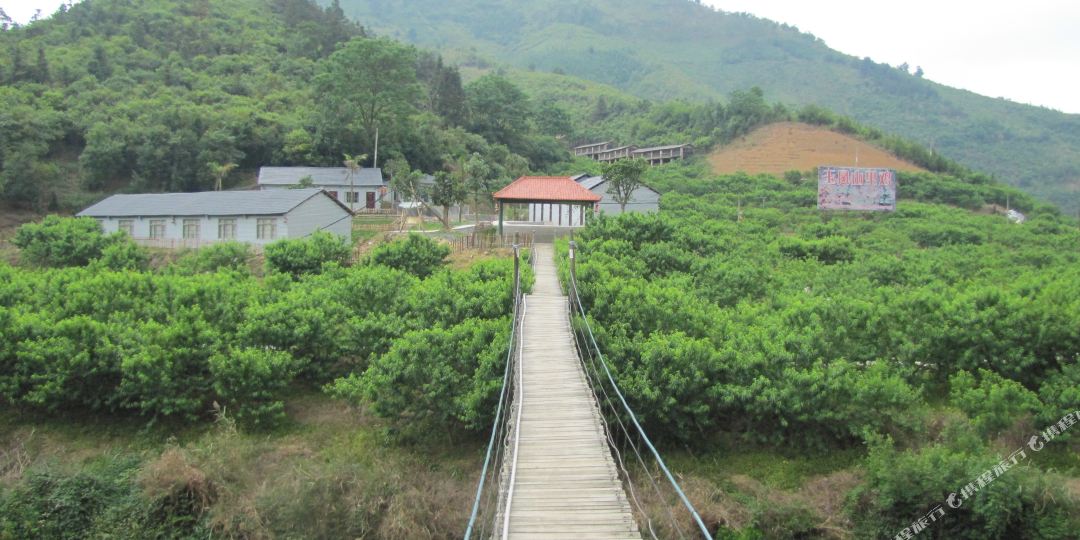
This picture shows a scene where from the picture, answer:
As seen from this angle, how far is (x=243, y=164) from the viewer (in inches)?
2008

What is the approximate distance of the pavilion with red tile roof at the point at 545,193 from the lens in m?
29.8

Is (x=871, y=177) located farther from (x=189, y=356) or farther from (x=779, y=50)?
(x=779, y=50)

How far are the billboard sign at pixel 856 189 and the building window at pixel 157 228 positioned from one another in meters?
38.4

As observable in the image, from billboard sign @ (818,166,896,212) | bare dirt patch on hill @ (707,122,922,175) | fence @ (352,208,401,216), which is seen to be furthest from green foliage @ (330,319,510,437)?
bare dirt patch on hill @ (707,122,922,175)

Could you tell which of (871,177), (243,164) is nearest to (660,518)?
(871,177)

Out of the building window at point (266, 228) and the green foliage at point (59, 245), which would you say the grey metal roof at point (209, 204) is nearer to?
the building window at point (266, 228)

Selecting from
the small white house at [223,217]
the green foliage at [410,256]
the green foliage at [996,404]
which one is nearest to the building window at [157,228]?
the small white house at [223,217]

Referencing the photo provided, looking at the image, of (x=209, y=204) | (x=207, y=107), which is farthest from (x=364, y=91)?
Result: (x=209, y=204)

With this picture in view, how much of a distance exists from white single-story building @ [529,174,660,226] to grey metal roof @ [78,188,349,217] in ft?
35.1

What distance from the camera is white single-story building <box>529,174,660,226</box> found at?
122 ft

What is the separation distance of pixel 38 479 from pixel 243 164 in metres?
40.5

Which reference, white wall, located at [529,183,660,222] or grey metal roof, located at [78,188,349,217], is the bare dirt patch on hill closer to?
white wall, located at [529,183,660,222]

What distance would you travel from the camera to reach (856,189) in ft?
148

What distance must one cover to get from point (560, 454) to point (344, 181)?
40104 mm
